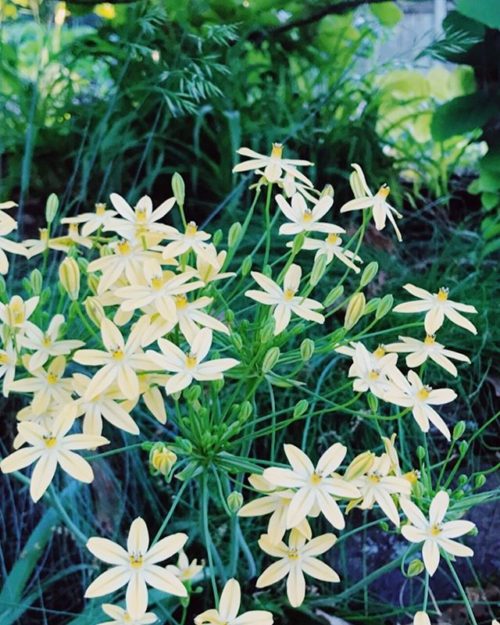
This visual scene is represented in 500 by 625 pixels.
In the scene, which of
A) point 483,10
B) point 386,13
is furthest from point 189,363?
point 386,13

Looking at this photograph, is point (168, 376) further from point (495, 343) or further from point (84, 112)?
point (84, 112)

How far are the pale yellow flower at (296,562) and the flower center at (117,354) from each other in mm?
212

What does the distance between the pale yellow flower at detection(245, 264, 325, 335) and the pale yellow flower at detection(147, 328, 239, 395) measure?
0.22 ft

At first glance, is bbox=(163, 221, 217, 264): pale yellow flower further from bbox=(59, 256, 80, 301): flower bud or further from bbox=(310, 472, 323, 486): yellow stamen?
bbox=(310, 472, 323, 486): yellow stamen

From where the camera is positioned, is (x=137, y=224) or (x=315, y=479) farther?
(x=137, y=224)

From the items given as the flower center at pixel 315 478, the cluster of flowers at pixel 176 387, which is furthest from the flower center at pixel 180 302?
the flower center at pixel 315 478

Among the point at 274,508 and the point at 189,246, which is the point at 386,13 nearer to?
the point at 189,246

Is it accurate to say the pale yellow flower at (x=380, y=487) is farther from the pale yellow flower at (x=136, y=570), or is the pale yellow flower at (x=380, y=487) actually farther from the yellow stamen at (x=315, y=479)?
the pale yellow flower at (x=136, y=570)

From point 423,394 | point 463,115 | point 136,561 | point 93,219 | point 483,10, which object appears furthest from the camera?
point 463,115

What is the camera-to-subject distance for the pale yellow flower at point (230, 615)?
71 centimetres

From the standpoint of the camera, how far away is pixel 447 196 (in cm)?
186

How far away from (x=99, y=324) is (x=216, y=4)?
1141mm

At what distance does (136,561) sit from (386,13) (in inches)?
63.3

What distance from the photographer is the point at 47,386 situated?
834 mm
